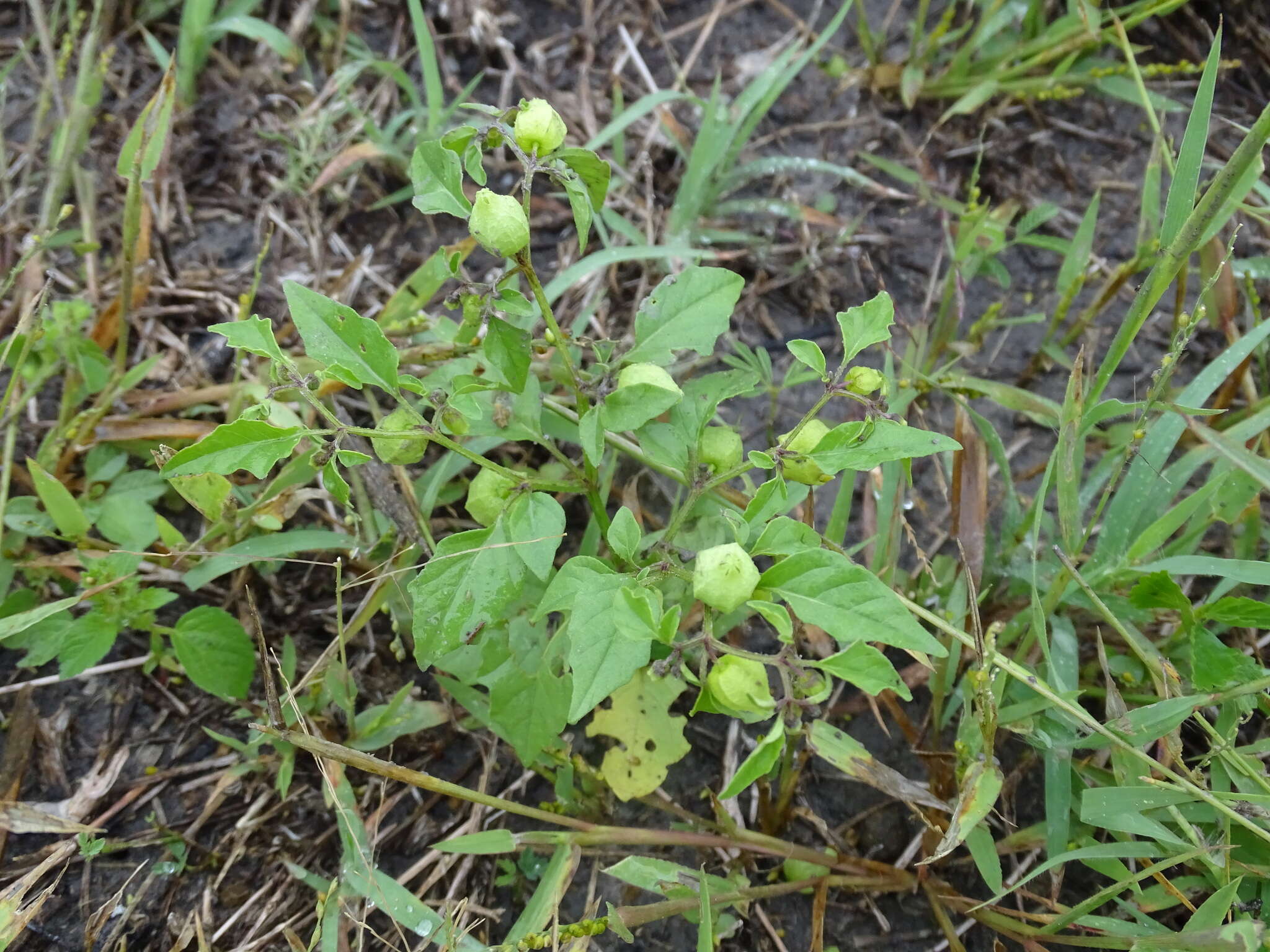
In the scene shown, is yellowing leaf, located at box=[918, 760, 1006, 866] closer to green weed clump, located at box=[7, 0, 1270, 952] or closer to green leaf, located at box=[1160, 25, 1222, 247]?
green weed clump, located at box=[7, 0, 1270, 952]

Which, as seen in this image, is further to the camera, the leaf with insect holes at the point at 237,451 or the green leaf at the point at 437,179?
the green leaf at the point at 437,179

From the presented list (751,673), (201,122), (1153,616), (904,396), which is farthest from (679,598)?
(201,122)

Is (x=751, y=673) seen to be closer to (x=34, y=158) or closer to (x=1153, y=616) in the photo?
(x=1153, y=616)

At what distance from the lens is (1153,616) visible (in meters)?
1.50

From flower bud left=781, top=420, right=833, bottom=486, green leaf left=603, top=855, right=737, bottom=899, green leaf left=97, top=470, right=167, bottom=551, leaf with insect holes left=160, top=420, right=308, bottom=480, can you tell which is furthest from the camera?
green leaf left=97, top=470, right=167, bottom=551

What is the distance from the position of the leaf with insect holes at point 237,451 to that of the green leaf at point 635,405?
407 millimetres

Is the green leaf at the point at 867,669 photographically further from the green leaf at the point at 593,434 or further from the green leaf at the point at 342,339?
the green leaf at the point at 342,339

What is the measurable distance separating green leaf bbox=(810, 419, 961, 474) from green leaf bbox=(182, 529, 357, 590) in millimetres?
Answer: 956

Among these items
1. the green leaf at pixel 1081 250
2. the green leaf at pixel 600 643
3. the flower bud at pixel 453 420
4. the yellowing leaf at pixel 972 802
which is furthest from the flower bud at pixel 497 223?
the green leaf at pixel 1081 250

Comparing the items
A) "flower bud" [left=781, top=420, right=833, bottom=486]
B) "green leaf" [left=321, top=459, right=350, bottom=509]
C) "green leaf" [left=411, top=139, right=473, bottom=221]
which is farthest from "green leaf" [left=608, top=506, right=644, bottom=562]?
"green leaf" [left=411, top=139, right=473, bottom=221]

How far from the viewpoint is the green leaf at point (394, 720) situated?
1.51 metres

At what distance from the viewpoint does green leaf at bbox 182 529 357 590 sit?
5.27 ft

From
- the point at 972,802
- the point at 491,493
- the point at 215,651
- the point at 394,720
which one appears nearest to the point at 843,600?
the point at 972,802

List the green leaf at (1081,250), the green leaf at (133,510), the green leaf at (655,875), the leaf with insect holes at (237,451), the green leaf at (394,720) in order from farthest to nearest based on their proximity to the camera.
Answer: the green leaf at (1081,250) → the green leaf at (133,510) → the green leaf at (394,720) → the green leaf at (655,875) → the leaf with insect holes at (237,451)
